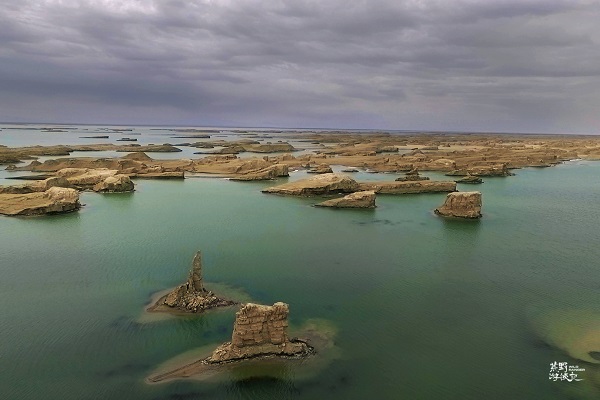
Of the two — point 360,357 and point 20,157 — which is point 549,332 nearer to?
point 360,357

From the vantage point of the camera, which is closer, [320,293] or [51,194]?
[320,293]

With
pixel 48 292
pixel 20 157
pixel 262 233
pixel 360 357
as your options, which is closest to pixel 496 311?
pixel 360 357

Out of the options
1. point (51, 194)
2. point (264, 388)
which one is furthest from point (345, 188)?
point (264, 388)

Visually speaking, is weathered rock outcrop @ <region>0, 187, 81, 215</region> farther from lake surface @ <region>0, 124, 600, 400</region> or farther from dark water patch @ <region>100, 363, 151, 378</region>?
dark water patch @ <region>100, 363, 151, 378</region>

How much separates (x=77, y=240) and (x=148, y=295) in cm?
1265

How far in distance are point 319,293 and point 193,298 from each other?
18.7 ft

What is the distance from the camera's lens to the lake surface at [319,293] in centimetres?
1348

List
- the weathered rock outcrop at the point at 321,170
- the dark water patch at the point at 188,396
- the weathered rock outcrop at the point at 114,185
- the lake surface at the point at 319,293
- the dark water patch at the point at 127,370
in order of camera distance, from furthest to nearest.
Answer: the weathered rock outcrop at the point at 321,170, the weathered rock outcrop at the point at 114,185, the dark water patch at the point at 127,370, the lake surface at the point at 319,293, the dark water patch at the point at 188,396

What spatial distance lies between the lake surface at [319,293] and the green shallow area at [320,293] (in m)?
0.08

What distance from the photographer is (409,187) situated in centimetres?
4925

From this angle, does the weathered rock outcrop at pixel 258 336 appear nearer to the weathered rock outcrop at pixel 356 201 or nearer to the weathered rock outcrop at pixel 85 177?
the weathered rock outcrop at pixel 356 201

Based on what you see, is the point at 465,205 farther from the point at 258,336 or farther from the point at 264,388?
the point at 264,388

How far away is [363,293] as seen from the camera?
66.5ft

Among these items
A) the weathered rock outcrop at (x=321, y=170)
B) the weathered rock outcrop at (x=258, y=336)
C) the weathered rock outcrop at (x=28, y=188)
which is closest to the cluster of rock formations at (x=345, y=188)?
the weathered rock outcrop at (x=321, y=170)
